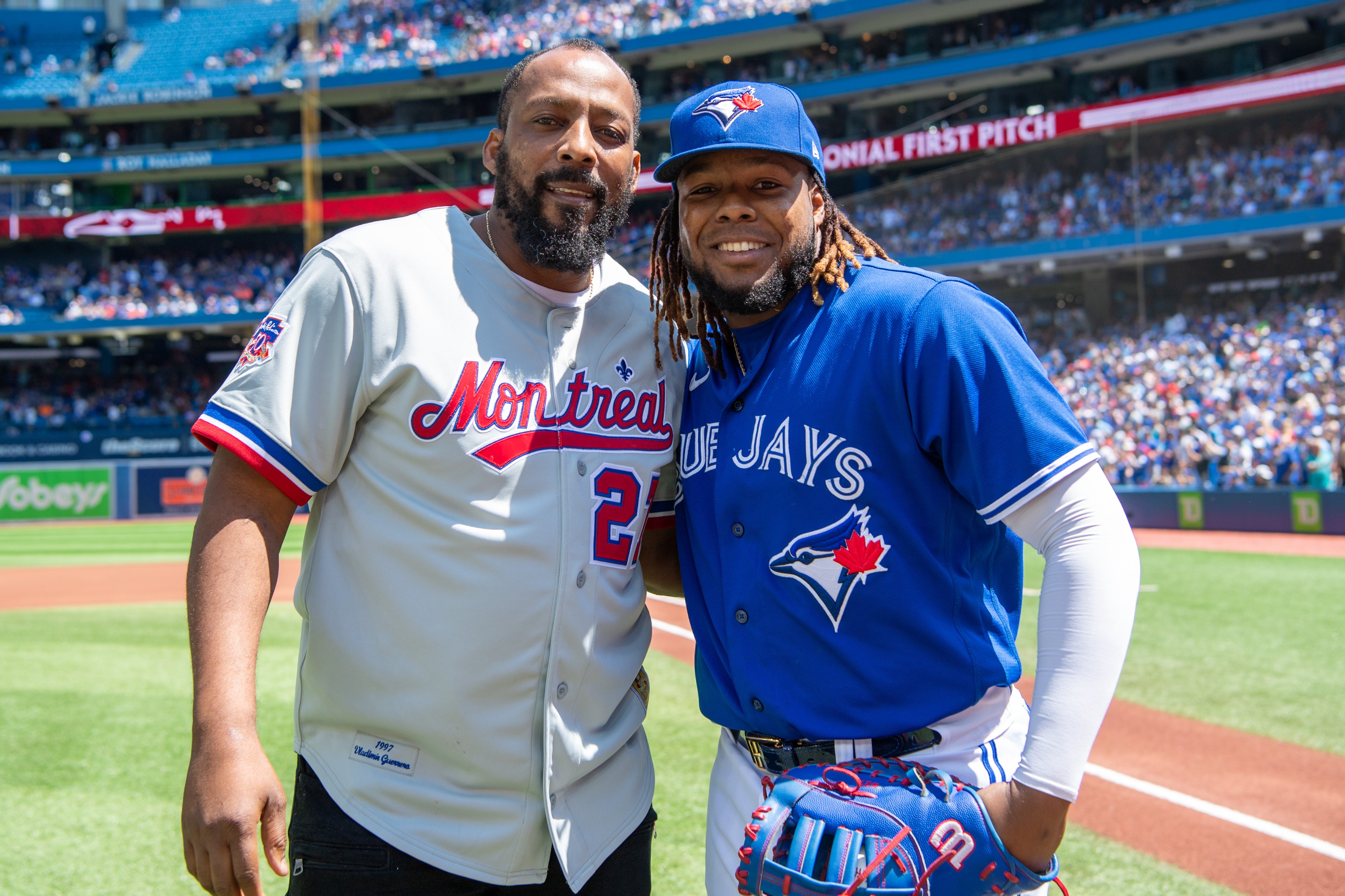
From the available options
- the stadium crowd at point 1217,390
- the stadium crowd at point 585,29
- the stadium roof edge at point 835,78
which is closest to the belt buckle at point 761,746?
the stadium crowd at point 1217,390

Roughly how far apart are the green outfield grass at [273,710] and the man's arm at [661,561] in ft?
5.68

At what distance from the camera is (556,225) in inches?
80.2

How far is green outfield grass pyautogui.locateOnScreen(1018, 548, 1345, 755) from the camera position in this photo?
5.78m

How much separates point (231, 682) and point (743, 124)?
1.35 meters

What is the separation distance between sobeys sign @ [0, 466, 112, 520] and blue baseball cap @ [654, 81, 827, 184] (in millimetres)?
26057

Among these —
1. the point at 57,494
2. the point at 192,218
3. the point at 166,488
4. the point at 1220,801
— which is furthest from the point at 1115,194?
the point at 192,218

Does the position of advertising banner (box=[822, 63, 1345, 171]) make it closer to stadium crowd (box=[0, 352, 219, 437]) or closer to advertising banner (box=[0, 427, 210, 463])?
advertising banner (box=[0, 427, 210, 463])

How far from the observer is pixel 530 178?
6.77 ft

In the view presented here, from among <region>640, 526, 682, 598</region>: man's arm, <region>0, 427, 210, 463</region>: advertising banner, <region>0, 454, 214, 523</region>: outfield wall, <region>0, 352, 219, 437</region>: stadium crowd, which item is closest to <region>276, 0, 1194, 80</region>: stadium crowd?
<region>0, 352, 219, 437</region>: stadium crowd

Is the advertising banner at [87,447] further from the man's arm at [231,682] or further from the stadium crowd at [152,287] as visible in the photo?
the man's arm at [231,682]

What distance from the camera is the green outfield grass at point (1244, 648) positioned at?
5.78 meters

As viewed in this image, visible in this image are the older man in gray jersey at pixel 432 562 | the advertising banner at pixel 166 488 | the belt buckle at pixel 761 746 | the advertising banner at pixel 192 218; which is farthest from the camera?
the advertising banner at pixel 192 218

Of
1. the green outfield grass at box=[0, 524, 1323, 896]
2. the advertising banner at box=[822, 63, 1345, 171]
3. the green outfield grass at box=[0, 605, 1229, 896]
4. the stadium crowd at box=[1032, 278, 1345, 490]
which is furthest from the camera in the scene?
the advertising banner at box=[822, 63, 1345, 171]

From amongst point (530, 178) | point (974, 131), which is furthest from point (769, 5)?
point (530, 178)
